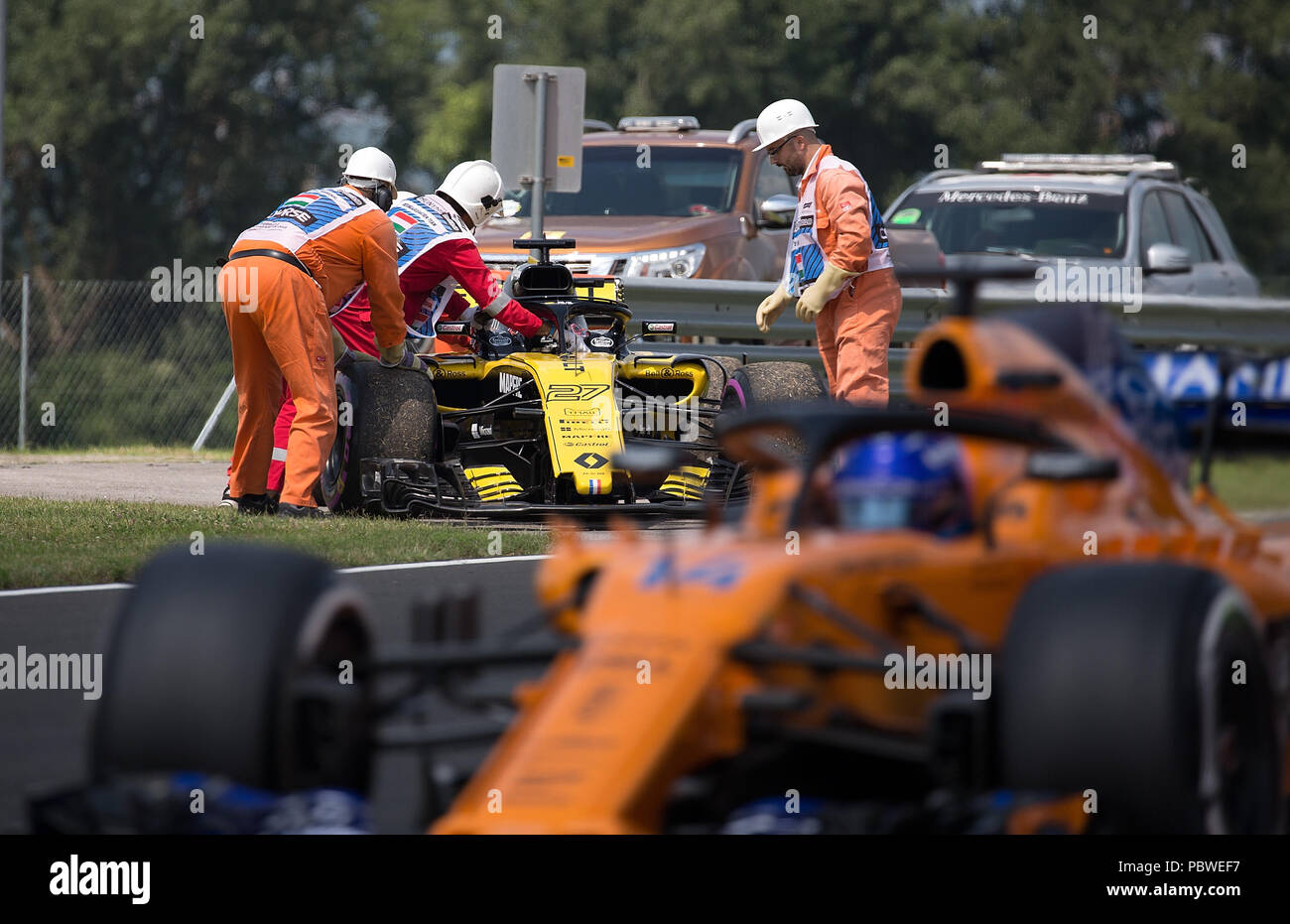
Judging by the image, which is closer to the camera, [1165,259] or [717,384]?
[717,384]

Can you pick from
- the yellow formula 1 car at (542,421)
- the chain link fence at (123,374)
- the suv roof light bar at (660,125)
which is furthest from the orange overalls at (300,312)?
the chain link fence at (123,374)

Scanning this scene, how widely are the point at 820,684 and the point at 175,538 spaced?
22.0ft

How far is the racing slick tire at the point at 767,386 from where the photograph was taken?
12156 mm

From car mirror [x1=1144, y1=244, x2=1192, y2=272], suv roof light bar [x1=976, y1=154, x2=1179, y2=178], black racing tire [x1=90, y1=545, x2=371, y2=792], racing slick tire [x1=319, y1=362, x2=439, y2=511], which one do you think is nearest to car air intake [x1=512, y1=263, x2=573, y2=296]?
racing slick tire [x1=319, y1=362, x2=439, y2=511]

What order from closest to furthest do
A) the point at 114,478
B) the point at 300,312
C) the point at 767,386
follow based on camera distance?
the point at 300,312 → the point at 767,386 → the point at 114,478

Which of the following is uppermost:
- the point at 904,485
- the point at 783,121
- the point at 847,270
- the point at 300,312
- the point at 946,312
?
the point at 783,121

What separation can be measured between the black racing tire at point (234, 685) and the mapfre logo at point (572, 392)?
6.84 m

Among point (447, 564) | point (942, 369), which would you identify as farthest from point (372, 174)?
point (942, 369)

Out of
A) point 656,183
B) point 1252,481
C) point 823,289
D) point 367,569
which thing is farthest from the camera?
point 656,183

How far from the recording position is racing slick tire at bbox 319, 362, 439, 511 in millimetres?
11375

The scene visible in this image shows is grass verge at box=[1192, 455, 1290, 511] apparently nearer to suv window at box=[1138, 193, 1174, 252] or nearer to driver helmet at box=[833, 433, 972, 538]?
driver helmet at box=[833, 433, 972, 538]

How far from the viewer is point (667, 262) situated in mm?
15867

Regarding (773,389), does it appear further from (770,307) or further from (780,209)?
(780,209)
